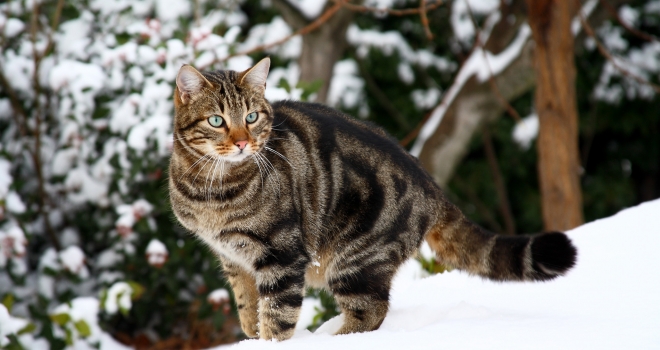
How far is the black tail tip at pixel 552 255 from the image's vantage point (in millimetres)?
2604

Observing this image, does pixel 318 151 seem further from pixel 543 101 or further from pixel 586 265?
pixel 543 101

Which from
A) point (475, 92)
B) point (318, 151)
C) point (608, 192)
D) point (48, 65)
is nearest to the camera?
point (318, 151)

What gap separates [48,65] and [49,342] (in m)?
1.96

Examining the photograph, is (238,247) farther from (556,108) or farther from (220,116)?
(556,108)

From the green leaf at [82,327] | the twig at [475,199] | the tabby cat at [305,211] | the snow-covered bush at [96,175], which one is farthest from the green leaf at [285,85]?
the twig at [475,199]

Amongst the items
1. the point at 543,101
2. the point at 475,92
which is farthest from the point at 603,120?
the point at 543,101

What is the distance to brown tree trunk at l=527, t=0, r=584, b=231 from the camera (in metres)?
4.88

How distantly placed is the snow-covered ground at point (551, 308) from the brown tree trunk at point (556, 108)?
150cm

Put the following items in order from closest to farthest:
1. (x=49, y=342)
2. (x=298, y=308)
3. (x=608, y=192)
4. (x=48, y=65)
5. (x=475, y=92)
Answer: (x=298, y=308), (x=49, y=342), (x=48, y=65), (x=475, y=92), (x=608, y=192)

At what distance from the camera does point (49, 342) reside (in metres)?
4.27

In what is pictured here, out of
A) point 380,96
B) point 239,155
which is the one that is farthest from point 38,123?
point 380,96

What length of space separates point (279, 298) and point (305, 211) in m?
0.38

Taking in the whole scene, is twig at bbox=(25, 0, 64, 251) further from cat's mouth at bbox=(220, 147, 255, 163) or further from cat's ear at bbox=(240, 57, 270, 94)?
cat's mouth at bbox=(220, 147, 255, 163)

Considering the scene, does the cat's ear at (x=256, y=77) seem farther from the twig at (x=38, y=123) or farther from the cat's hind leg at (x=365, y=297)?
the twig at (x=38, y=123)
